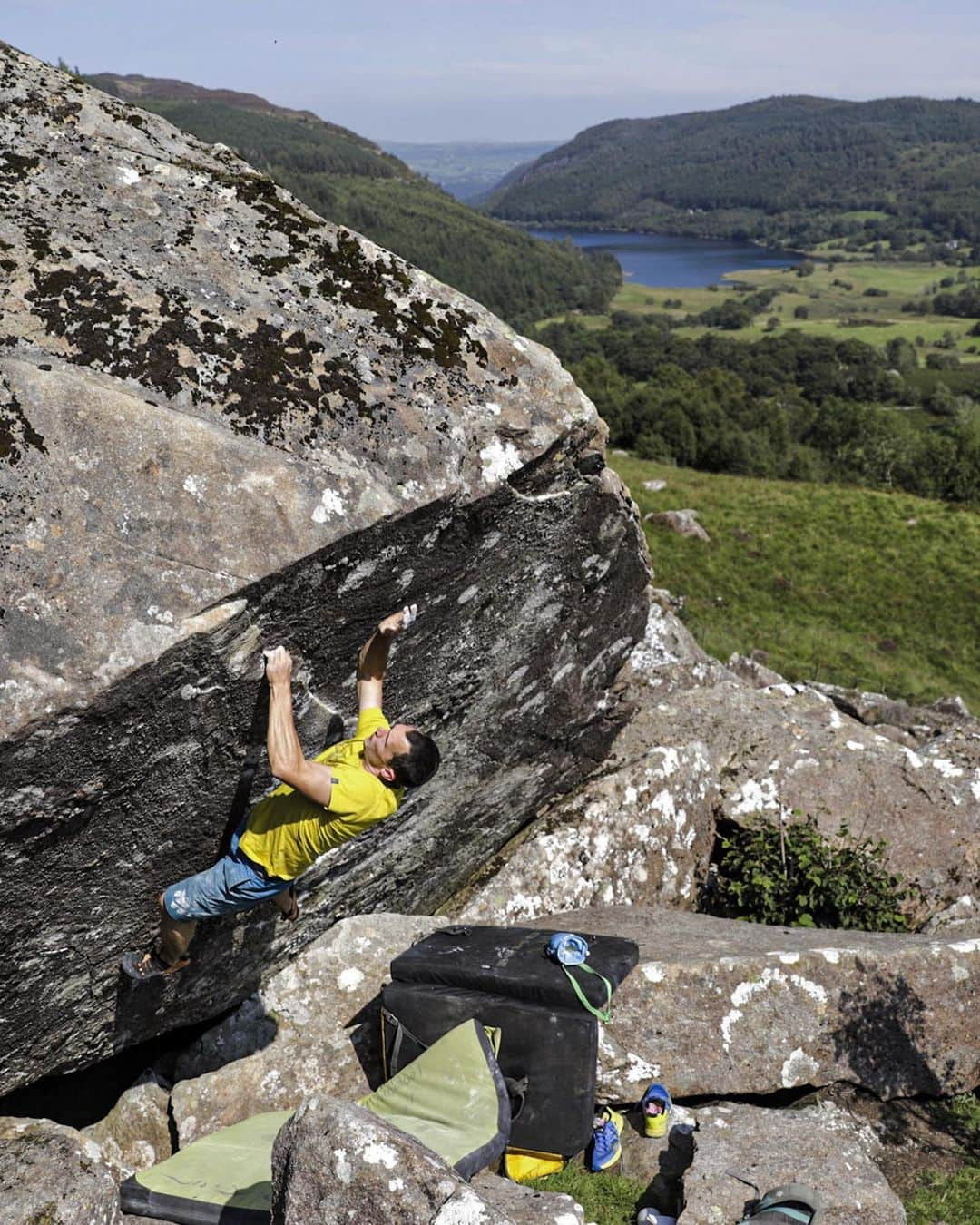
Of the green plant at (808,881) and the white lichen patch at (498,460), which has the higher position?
the white lichen patch at (498,460)

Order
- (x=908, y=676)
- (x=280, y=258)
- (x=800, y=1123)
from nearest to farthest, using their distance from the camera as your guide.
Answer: (x=800, y=1123)
(x=280, y=258)
(x=908, y=676)

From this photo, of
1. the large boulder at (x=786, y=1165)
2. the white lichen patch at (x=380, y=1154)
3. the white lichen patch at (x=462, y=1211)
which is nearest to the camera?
the white lichen patch at (x=462, y=1211)

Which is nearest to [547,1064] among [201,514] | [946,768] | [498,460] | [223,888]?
[223,888]

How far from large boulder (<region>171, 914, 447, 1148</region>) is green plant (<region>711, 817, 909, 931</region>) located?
416 centimetres

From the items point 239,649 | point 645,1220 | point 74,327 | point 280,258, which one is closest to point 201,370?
point 74,327

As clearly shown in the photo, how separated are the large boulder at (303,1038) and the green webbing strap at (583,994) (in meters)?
2.07

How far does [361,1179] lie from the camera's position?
541 cm

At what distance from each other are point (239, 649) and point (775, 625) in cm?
2295

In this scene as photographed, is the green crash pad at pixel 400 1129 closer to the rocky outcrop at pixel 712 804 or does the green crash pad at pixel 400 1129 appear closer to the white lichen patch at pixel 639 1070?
the white lichen patch at pixel 639 1070

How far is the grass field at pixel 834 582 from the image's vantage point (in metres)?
25.9

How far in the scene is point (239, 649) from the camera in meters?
6.99

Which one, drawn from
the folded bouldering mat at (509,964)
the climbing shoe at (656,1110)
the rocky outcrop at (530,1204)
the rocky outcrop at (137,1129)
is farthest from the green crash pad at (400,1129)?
the climbing shoe at (656,1110)

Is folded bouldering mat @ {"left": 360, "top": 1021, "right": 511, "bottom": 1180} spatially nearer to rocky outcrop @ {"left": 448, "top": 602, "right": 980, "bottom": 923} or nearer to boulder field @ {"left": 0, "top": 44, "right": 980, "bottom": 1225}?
boulder field @ {"left": 0, "top": 44, "right": 980, "bottom": 1225}

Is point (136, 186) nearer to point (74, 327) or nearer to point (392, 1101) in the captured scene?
point (74, 327)
